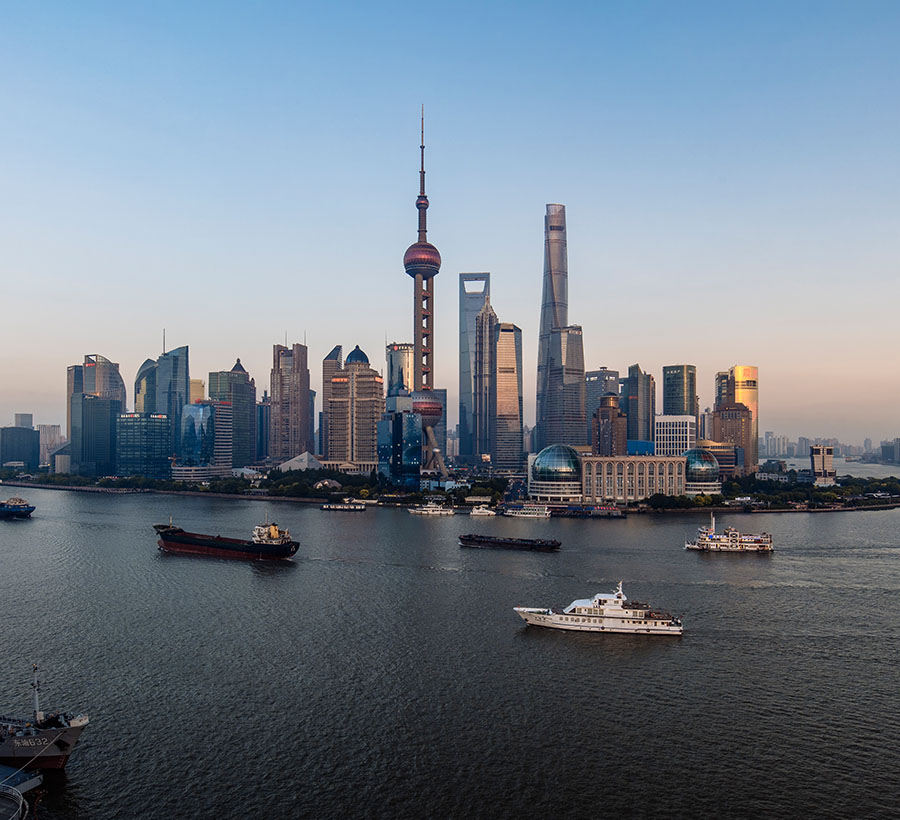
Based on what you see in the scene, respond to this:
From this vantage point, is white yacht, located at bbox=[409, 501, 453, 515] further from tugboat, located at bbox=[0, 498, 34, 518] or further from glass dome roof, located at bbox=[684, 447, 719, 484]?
tugboat, located at bbox=[0, 498, 34, 518]

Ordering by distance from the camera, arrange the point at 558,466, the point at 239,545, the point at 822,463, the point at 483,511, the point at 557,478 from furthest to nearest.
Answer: the point at 822,463 < the point at 558,466 < the point at 557,478 < the point at 483,511 < the point at 239,545

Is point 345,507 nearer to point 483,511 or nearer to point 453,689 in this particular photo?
point 483,511

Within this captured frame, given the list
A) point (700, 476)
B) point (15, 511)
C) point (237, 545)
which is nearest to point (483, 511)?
point (700, 476)

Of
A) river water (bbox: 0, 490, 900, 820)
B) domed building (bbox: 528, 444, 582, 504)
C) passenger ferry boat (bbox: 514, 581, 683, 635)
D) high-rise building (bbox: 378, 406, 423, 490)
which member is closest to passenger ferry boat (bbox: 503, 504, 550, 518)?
domed building (bbox: 528, 444, 582, 504)

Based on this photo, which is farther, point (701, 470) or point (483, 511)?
point (701, 470)

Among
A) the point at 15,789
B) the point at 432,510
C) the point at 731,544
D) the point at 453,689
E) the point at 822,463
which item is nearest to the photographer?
the point at 15,789

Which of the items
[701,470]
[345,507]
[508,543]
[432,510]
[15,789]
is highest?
[701,470]

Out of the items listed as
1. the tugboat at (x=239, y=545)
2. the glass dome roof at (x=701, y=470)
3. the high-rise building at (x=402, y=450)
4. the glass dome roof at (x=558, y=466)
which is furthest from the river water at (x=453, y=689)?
the high-rise building at (x=402, y=450)
